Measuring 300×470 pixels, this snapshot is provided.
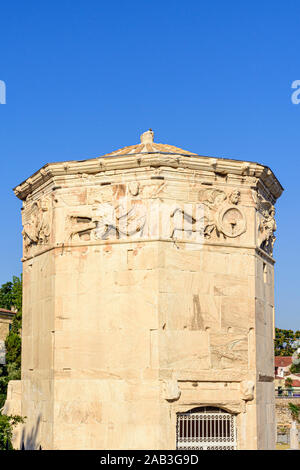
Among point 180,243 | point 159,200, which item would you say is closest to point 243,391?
point 180,243

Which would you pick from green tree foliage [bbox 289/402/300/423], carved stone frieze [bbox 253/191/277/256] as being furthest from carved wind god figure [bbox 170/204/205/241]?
green tree foliage [bbox 289/402/300/423]

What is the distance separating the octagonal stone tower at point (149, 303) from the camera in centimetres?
1130

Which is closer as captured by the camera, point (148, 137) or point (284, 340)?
point (148, 137)

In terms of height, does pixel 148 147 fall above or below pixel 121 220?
above

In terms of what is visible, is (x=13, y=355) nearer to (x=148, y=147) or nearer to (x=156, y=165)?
(x=148, y=147)

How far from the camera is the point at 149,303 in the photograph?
37.4ft

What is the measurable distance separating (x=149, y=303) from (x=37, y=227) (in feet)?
10.4

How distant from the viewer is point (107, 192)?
12078 millimetres

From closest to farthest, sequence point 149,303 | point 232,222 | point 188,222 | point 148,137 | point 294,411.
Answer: point 149,303
point 188,222
point 232,222
point 148,137
point 294,411

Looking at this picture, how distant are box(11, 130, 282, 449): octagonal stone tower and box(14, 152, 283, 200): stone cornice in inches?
0.9

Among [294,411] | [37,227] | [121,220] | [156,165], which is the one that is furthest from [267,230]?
[294,411]

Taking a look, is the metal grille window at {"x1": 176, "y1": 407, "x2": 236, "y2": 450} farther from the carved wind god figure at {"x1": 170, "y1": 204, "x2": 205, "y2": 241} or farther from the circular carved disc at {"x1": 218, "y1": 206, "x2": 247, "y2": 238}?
the circular carved disc at {"x1": 218, "y1": 206, "x2": 247, "y2": 238}

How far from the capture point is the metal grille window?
449 inches
